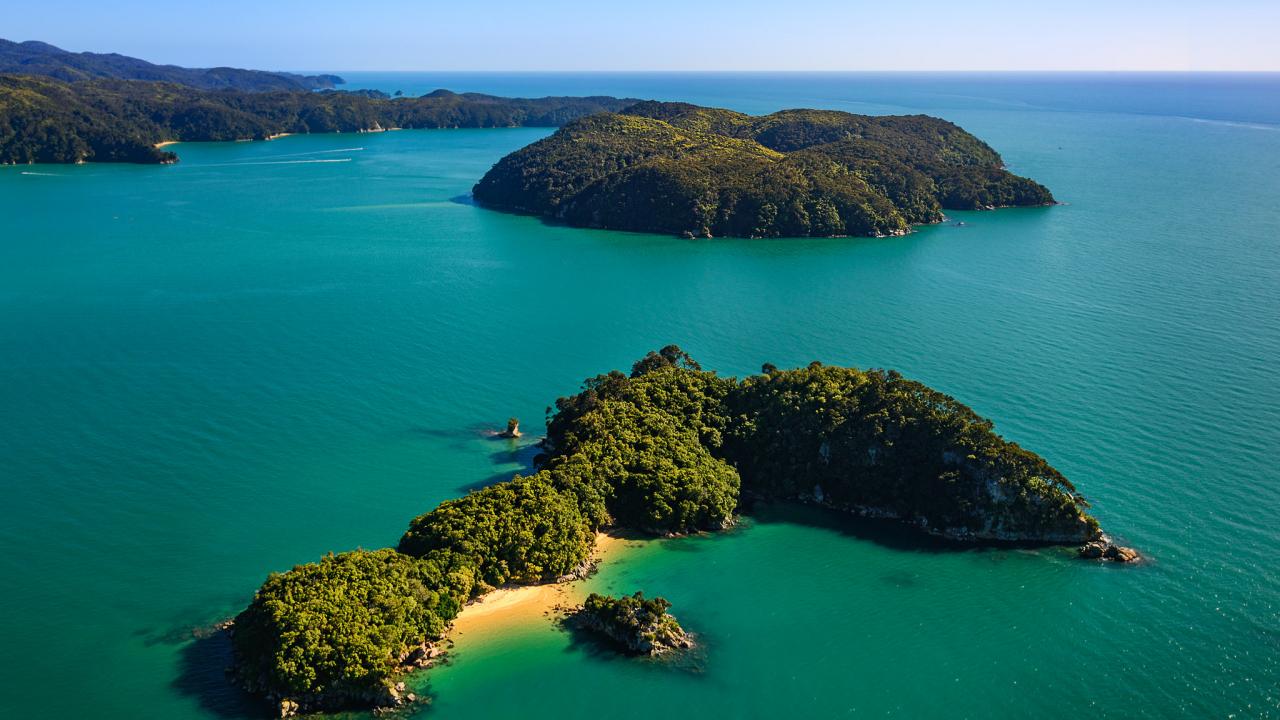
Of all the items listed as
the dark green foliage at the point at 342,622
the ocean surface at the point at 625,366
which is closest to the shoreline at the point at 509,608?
the dark green foliage at the point at 342,622

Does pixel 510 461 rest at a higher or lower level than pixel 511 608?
higher

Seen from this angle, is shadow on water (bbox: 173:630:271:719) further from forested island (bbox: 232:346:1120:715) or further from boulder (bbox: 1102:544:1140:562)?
boulder (bbox: 1102:544:1140:562)

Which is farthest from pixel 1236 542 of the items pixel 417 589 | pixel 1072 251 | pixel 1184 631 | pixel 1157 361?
pixel 1072 251

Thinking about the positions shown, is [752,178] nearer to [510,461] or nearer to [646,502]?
[510,461]

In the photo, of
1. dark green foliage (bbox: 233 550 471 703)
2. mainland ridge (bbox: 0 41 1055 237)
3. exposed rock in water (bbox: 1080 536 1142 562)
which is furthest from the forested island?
mainland ridge (bbox: 0 41 1055 237)

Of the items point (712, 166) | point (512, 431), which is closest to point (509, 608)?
point (512, 431)

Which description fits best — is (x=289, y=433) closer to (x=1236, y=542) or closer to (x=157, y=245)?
(x=1236, y=542)
